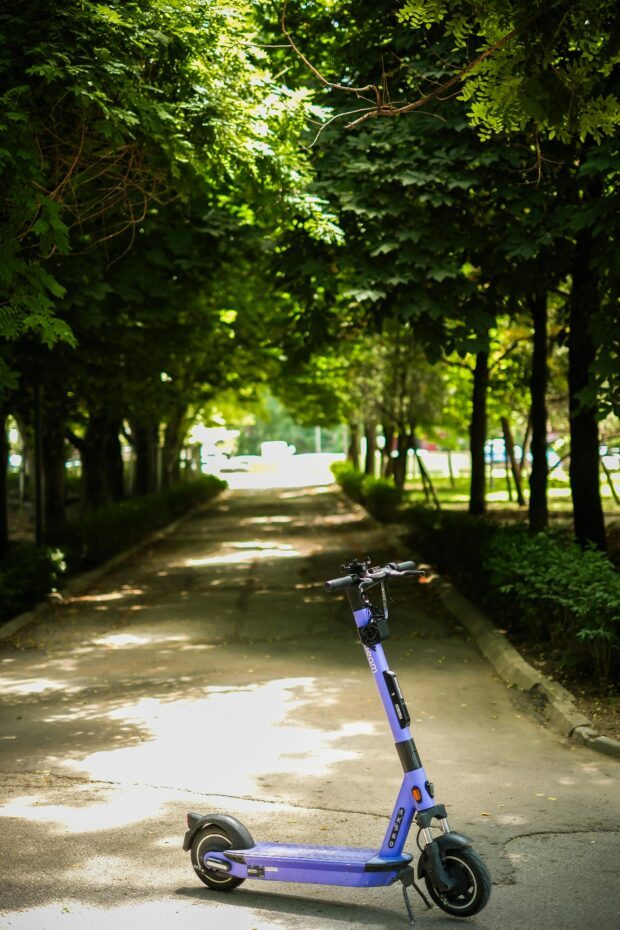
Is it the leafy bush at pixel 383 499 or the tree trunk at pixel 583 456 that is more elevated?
the tree trunk at pixel 583 456

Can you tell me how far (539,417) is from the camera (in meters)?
17.5

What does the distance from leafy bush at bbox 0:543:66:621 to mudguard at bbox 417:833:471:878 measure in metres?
9.85

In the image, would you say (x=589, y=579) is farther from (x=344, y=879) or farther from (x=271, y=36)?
(x=271, y=36)

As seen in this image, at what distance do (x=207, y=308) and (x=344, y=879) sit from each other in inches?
585

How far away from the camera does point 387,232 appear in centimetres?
1259

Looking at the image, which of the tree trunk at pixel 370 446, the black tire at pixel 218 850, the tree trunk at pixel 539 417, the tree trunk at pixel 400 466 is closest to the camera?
the black tire at pixel 218 850

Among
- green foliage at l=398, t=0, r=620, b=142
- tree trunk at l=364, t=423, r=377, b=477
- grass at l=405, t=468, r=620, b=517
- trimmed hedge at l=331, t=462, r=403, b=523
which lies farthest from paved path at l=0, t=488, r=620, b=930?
tree trunk at l=364, t=423, r=377, b=477

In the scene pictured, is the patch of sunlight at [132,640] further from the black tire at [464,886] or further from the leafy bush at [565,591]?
the black tire at [464,886]

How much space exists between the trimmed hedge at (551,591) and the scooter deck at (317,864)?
4.34 meters

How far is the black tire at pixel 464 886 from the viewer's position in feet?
15.4

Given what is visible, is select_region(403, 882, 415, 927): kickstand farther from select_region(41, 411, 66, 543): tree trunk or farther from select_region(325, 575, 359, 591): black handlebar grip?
select_region(41, 411, 66, 543): tree trunk

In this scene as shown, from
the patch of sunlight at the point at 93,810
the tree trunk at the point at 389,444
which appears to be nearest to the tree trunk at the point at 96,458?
the tree trunk at the point at 389,444

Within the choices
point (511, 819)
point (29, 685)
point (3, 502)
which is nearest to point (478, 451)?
point (3, 502)

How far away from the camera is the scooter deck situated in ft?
15.6
